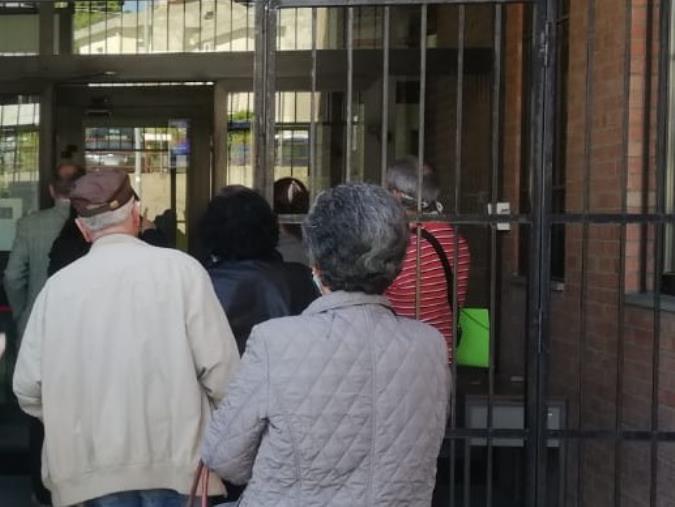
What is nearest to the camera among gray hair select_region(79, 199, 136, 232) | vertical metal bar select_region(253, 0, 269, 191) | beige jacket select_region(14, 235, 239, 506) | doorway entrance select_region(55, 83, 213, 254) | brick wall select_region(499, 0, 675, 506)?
beige jacket select_region(14, 235, 239, 506)

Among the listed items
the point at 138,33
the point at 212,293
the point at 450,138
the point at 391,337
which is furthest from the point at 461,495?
the point at 138,33

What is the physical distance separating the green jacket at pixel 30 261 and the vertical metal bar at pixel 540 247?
249 cm

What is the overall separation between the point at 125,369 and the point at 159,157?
5.28m

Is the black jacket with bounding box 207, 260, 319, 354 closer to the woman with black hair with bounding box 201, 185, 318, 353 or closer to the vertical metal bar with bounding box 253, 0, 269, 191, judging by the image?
the woman with black hair with bounding box 201, 185, 318, 353

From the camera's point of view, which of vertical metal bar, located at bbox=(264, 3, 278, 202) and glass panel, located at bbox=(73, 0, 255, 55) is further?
glass panel, located at bbox=(73, 0, 255, 55)

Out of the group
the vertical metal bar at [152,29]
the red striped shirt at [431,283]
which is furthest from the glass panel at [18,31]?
the red striped shirt at [431,283]

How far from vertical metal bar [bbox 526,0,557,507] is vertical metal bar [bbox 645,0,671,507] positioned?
422mm

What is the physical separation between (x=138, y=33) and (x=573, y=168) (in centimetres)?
388

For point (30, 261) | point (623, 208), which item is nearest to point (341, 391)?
point (623, 208)

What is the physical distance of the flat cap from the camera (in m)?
2.88

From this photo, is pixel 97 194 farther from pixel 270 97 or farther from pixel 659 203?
pixel 659 203

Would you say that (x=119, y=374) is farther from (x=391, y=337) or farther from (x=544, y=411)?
(x=544, y=411)

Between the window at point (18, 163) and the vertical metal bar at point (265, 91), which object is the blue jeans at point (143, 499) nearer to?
the vertical metal bar at point (265, 91)

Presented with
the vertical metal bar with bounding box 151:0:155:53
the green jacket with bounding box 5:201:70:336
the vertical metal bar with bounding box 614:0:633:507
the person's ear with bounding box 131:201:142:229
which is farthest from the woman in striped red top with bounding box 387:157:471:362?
the vertical metal bar with bounding box 151:0:155:53
